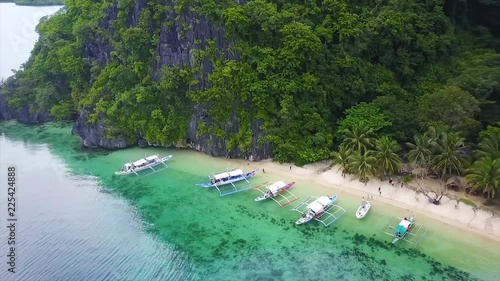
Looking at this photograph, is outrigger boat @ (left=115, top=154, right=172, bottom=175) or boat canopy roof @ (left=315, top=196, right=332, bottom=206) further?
outrigger boat @ (left=115, top=154, right=172, bottom=175)

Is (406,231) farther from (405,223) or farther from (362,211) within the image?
(362,211)

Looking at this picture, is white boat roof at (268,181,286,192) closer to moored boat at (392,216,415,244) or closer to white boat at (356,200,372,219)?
white boat at (356,200,372,219)

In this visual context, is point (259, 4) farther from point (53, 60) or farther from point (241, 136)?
point (53, 60)

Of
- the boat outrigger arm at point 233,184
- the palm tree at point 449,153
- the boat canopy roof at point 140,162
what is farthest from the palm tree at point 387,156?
the boat canopy roof at point 140,162

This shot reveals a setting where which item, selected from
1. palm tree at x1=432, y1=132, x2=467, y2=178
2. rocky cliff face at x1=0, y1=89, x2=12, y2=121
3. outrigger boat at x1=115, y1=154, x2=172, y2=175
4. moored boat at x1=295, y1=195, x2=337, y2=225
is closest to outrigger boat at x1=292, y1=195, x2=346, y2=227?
moored boat at x1=295, y1=195, x2=337, y2=225

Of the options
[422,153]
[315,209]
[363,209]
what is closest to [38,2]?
[315,209]

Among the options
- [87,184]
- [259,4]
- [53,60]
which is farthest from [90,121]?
[259,4]
